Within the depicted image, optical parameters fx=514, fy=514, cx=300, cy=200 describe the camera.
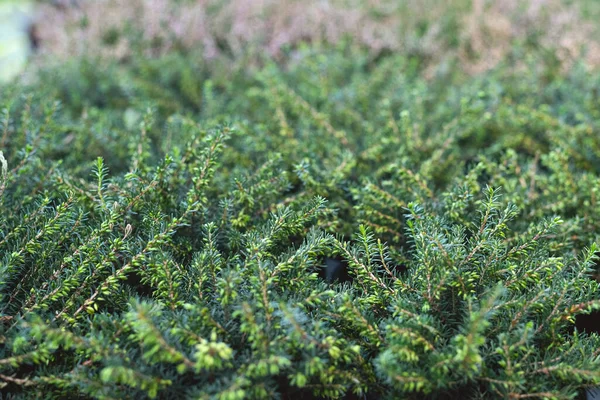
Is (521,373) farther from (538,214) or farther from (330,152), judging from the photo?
Result: (330,152)

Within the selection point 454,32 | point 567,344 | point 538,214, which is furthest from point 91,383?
point 454,32

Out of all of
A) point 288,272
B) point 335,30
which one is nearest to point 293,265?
point 288,272

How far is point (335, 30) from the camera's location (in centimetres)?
248

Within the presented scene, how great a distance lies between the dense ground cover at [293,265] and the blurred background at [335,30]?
0.73 m

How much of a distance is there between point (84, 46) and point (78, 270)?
1772mm

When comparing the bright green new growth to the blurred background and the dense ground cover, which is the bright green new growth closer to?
the dense ground cover

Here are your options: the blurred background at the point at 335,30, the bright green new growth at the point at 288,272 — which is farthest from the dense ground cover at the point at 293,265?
the blurred background at the point at 335,30

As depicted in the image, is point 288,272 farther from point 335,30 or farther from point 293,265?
point 335,30

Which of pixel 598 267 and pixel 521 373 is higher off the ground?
pixel 521 373

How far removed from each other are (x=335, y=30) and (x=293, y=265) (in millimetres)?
1721

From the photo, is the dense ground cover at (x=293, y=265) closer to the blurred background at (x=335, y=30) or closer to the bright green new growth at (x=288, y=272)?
the bright green new growth at (x=288, y=272)

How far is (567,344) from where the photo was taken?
0.97 meters

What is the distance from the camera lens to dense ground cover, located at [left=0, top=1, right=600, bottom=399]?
0.89m

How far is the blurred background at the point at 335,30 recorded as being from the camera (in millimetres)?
2277
